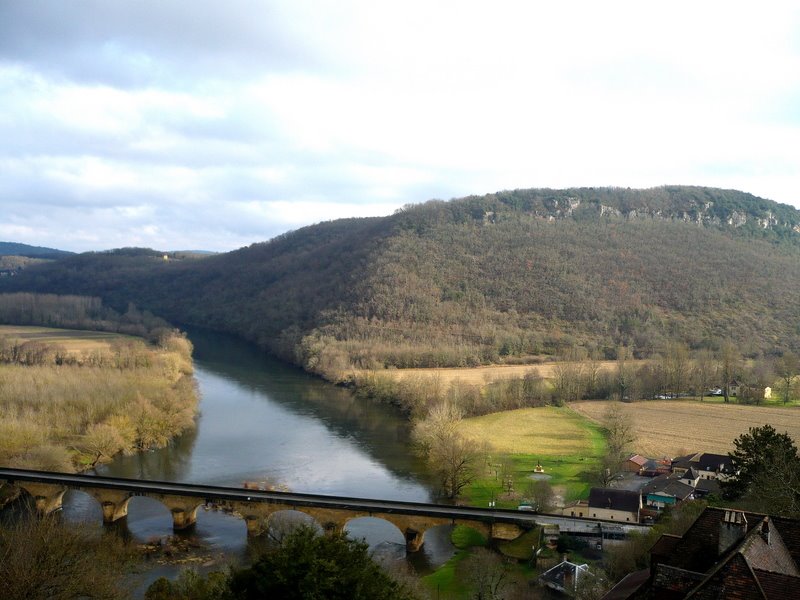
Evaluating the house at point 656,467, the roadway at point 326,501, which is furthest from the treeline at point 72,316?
the house at point 656,467

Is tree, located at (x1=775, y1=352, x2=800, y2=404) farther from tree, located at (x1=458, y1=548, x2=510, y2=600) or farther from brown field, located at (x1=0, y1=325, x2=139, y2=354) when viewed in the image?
brown field, located at (x1=0, y1=325, x2=139, y2=354)

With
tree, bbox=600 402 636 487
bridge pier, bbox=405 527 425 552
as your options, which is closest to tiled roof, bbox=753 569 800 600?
bridge pier, bbox=405 527 425 552

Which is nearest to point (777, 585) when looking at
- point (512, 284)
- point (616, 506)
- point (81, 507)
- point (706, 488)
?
point (616, 506)

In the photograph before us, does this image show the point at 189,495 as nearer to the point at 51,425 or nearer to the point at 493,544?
the point at 493,544

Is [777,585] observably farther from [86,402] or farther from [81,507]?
[86,402]

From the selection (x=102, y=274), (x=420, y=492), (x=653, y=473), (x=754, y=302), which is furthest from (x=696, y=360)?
(x=102, y=274)
